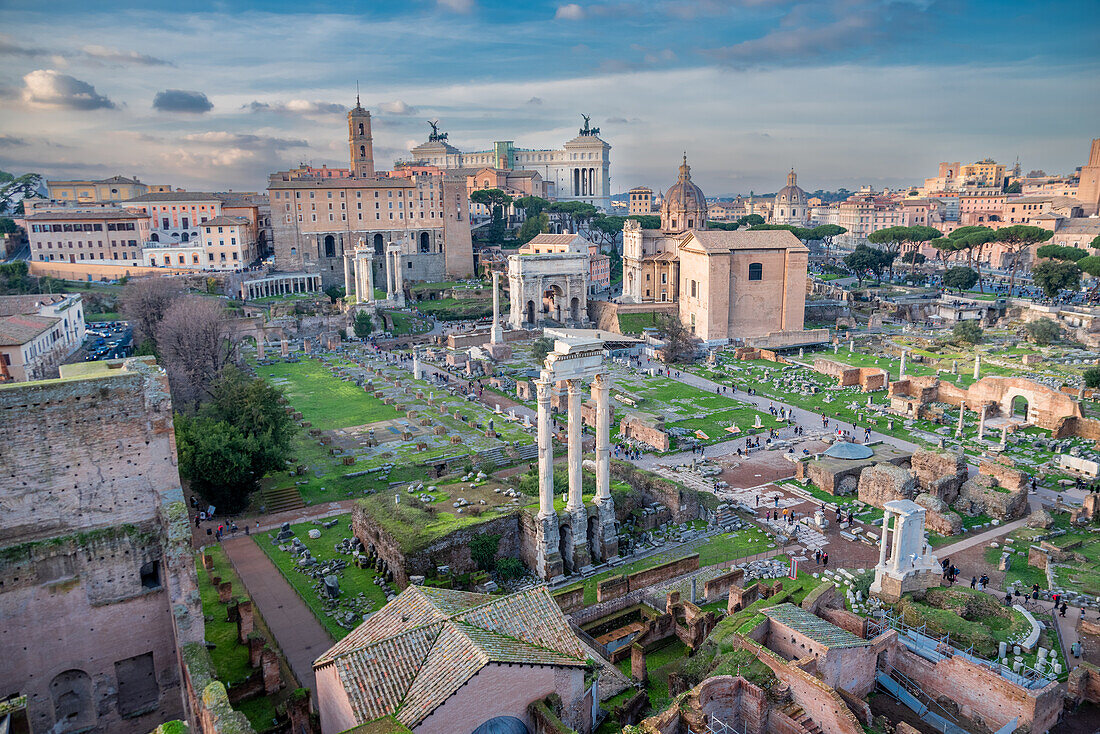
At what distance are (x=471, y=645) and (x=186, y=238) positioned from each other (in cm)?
8093

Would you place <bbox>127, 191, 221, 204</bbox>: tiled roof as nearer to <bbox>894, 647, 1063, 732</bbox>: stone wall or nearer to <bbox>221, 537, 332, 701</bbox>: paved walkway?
<bbox>221, 537, 332, 701</bbox>: paved walkway

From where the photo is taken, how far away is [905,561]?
71.6 ft

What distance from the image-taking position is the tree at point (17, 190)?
93438mm

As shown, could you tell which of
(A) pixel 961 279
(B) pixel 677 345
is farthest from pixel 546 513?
(A) pixel 961 279

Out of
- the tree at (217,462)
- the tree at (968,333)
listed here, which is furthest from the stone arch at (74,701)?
the tree at (968,333)

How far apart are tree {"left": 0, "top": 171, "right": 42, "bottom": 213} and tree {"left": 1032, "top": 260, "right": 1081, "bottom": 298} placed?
392ft

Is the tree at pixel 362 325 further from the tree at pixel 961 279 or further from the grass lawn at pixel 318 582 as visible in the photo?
the tree at pixel 961 279

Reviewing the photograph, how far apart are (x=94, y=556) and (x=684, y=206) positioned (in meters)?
71.6

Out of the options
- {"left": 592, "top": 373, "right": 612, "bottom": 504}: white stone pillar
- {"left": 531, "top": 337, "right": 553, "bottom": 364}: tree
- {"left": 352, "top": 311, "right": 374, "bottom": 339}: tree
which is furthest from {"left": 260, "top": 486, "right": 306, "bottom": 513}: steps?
{"left": 352, "top": 311, "right": 374, "bottom": 339}: tree

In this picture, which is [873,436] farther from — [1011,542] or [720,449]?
[1011,542]

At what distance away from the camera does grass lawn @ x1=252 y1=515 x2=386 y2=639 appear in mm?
21281

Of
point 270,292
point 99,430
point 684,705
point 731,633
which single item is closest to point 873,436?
point 731,633

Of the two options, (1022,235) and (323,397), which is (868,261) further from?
(323,397)

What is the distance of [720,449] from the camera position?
35.8 metres
